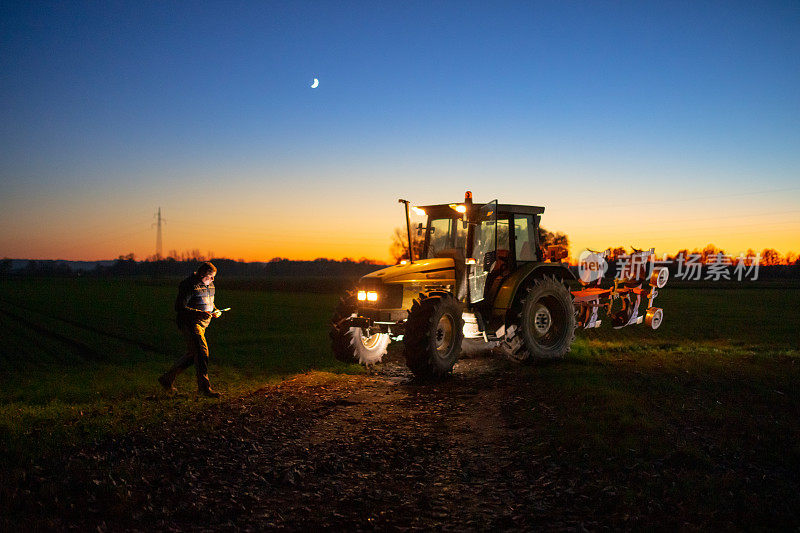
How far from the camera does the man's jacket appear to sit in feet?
30.8

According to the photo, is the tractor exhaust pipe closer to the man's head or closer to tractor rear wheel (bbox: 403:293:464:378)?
tractor rear wheel (bbox: 403:293:464:378)

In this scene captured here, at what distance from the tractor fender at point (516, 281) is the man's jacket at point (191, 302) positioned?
5.81 metres

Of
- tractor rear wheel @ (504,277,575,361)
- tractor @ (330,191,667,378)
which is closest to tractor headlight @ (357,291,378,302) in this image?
tractor @ (330,191,667,378)

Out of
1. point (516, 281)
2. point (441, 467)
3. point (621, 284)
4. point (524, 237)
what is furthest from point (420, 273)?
point (621, 284)

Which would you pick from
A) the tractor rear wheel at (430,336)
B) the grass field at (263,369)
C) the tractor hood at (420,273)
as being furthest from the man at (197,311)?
the tractor rear wheel at (430,336)

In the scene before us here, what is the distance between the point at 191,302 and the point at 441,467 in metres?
5.29

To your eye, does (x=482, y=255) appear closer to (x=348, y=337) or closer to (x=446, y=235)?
(x=446, y=235)

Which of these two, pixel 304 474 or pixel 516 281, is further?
pixel 516 281

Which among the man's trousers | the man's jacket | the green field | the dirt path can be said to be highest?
the man's jacket

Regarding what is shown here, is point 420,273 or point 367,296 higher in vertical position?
point 420,273

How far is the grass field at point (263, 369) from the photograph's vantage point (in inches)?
322

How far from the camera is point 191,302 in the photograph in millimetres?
9461

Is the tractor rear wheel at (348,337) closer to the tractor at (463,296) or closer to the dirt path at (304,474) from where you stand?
the tractor at (463,296)

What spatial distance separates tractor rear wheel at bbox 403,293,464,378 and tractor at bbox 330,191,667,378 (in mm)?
17
